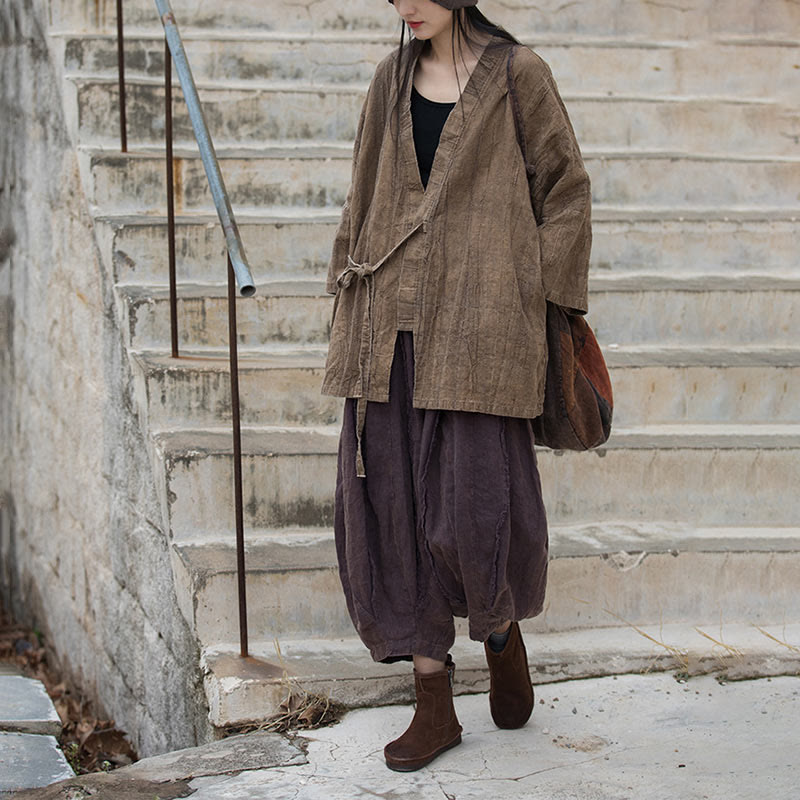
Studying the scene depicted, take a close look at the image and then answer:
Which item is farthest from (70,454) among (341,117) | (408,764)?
(408,764)

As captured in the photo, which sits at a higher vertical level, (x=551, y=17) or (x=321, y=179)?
(x=551, y=17)

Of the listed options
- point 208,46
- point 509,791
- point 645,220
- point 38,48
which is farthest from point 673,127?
point 509,791

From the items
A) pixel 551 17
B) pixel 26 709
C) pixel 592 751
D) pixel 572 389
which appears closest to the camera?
pixel 572 389

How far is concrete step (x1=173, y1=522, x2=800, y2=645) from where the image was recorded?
3553mm

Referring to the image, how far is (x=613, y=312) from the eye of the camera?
177 inches

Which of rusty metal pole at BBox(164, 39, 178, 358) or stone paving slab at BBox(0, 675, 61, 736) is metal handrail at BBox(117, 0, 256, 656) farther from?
stone paving slab at BBox(0, 675, 61, 736)

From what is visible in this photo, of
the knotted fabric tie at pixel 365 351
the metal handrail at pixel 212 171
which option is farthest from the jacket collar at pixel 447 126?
the metal handrail at pixel 212 171

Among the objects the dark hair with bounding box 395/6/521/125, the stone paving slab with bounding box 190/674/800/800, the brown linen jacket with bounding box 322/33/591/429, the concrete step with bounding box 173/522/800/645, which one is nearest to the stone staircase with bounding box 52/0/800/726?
the concrete step with bounding box 173/522/800/645

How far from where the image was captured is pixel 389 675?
10.9 feet

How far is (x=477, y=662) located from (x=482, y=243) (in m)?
1.20

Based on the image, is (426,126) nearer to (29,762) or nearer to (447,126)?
(447,126)

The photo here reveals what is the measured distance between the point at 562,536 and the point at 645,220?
1495 millimetres

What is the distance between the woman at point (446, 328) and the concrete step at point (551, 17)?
2945 millimetres

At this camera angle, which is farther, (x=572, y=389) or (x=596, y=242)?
(x=596, y=242)
